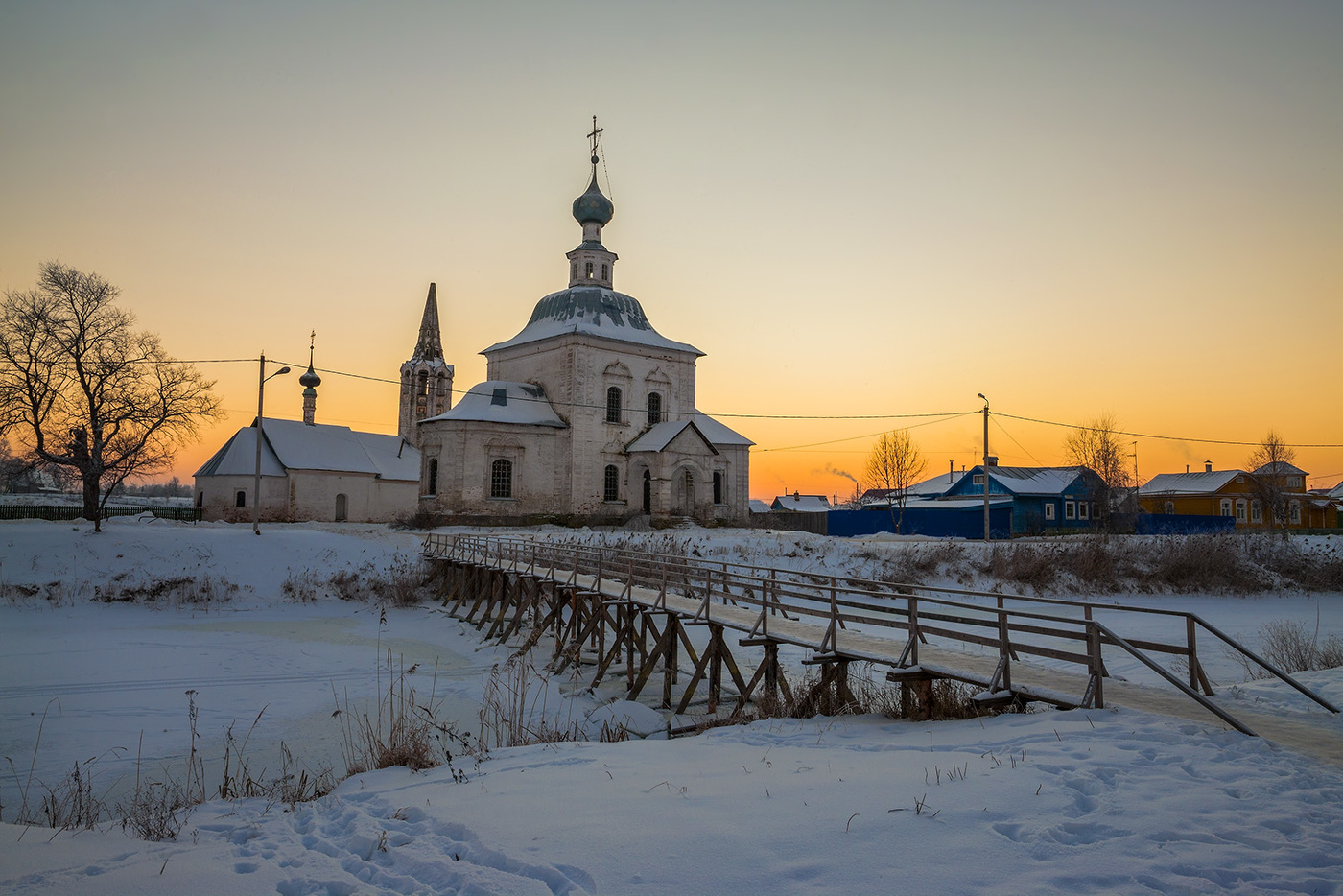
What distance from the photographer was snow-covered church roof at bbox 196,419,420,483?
3825 cm

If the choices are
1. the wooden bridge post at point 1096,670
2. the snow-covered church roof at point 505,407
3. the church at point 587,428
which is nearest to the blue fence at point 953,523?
the church at point 587,428

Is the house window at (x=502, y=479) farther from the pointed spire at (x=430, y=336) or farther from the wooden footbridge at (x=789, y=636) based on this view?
the pointed spire at (x=430, y=336)

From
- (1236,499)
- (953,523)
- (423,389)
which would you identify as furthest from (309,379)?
(1236,499)

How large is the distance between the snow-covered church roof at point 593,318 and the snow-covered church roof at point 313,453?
8388mm

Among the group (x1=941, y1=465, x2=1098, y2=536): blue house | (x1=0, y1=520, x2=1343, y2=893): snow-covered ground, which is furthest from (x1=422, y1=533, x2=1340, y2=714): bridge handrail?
(x1=941, y1=465, x2=1098, y2=536): blue house

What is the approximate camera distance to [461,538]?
85.8ft

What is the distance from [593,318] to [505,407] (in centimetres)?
642

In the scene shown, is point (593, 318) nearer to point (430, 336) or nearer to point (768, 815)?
point (430, 336)

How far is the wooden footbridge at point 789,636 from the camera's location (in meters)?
7.72

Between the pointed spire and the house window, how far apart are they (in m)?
15.9

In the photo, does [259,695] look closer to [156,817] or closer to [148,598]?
[156,817]

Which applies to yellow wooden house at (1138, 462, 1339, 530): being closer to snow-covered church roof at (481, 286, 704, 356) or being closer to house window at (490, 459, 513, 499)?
snow-covered church roof at (481, 286, 704, 356)

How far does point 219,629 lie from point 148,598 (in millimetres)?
4150

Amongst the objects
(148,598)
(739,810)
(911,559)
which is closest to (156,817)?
(739,810)
